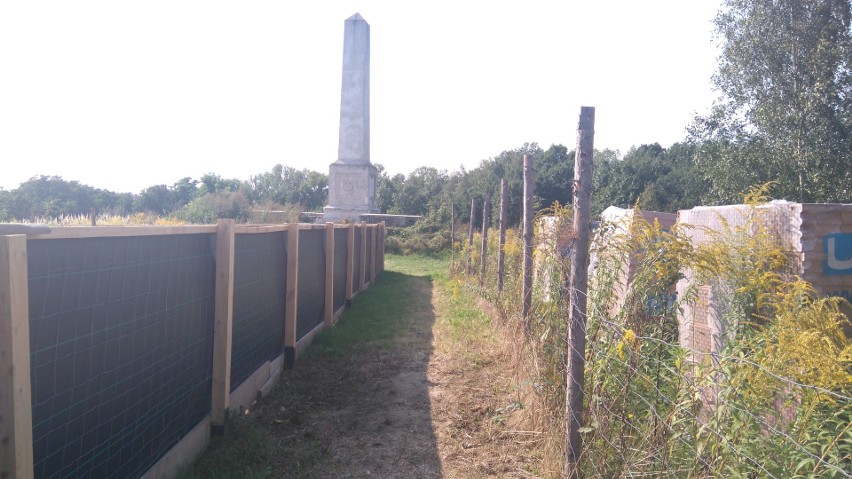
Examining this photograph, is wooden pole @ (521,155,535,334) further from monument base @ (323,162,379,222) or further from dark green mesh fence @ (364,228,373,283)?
monument base @ (323,162,379,222)

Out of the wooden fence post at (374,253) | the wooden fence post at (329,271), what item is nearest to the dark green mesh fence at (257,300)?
the wooden fence post at (329,271)

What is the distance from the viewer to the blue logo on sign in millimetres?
3902

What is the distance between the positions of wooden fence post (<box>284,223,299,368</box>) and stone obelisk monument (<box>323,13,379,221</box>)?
56.5 feet

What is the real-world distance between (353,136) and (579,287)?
21154 mm

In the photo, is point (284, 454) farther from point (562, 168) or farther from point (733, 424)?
point (562, 168)

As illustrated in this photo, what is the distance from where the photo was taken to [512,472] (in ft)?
13.8

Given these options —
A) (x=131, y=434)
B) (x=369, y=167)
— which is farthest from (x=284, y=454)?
(x=369, y=167)

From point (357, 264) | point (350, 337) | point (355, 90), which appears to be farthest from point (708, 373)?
point (355, 90)

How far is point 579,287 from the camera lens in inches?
132

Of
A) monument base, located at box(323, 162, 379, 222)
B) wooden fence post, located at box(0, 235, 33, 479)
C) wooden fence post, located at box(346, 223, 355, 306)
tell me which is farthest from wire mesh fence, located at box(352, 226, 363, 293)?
monument base, located at box(323, 162, 379, 222)

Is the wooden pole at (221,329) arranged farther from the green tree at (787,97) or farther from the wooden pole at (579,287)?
the green tree at (787,97)

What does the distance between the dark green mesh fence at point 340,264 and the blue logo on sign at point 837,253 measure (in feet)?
23.7

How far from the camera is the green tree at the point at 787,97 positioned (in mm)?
16328

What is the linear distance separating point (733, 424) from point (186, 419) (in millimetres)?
3304
